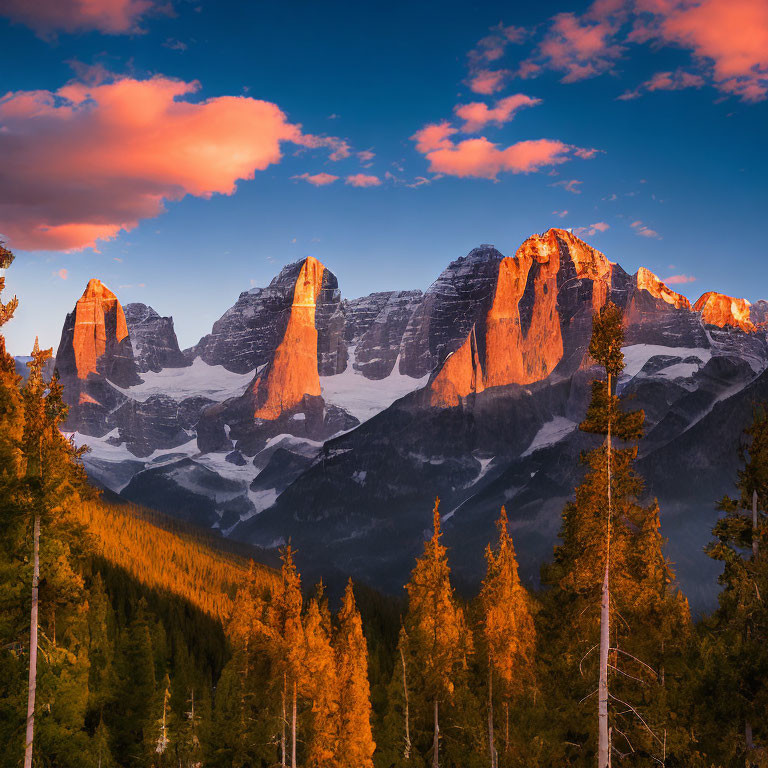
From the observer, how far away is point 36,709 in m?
25.1

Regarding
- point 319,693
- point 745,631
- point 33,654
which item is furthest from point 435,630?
point 33,654

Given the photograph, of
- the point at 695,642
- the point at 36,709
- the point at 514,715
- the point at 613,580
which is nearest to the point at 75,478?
the point at 36,709

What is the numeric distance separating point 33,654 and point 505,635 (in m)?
28.5

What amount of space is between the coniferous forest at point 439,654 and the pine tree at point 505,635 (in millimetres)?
117

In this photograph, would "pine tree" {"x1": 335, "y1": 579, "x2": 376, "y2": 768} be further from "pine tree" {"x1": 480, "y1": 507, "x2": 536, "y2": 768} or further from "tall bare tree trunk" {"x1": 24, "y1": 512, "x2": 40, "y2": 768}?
"tall bare tree trunk" {"x1": 24, "y1": 512, "x2": 40, "y2": 768}

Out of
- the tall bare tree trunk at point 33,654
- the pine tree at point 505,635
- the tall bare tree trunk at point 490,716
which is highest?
the tall bare tree trunk at point 33,654

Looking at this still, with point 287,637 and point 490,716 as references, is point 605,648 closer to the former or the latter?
point 287,637

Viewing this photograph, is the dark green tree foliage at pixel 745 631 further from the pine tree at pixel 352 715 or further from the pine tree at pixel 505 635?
the pine tree at pixel 352 715

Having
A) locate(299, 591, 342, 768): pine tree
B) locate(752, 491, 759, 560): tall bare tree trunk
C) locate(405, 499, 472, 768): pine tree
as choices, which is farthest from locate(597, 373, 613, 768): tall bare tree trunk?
locate(299, 591, 342, 768): pine tree

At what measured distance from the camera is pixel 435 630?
152 feet

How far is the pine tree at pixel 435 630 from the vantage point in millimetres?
45906

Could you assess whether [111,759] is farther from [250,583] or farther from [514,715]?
[514,715]

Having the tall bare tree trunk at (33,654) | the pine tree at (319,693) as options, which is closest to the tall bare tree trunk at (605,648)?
the tall bare tree trunk at (33,654)

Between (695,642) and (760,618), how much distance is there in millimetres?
10328
